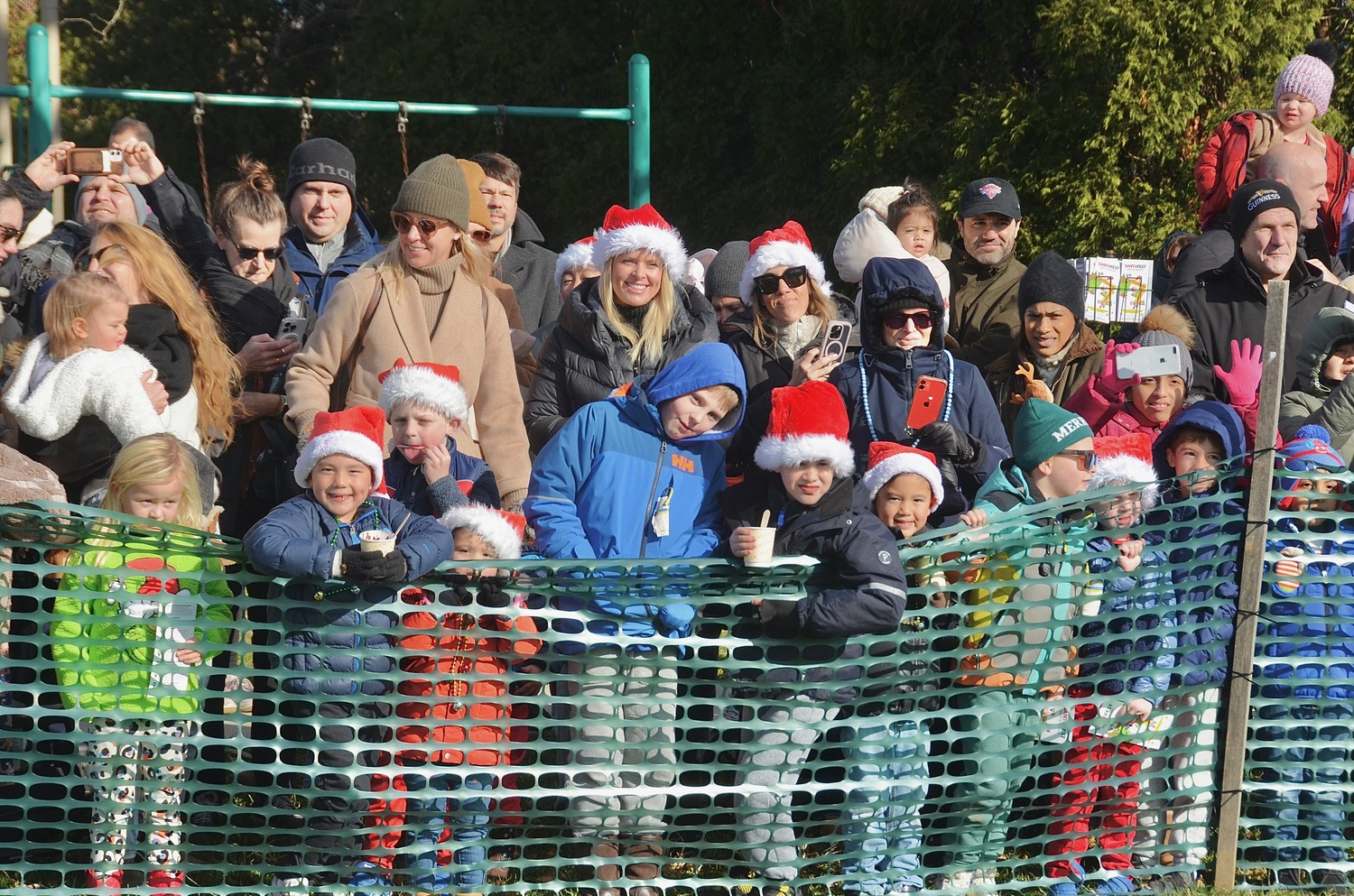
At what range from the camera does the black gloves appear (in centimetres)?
429

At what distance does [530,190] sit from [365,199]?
8.07 ft

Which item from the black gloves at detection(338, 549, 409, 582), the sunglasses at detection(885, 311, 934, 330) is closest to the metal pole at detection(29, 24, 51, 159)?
the black gloves at detection(338, 549, 409, 582)

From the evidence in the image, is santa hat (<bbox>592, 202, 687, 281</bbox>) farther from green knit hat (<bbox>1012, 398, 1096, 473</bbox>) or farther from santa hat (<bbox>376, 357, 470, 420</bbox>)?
green knit hat (<bbox>1012, 398, 1096, 473</bbox>)

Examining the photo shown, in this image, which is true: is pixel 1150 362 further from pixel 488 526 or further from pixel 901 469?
pixel 488 526

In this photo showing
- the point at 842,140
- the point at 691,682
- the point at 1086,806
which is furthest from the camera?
the point at 842,140

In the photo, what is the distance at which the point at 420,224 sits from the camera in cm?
570

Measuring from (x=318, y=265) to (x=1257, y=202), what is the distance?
3894mm

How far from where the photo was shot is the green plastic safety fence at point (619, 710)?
14.5ft

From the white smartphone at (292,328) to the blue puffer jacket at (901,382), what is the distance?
89.4 inches

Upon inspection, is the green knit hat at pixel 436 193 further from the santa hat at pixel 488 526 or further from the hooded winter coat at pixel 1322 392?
the hooded winter coat at pixel 1322 392

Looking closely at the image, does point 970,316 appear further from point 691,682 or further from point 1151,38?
point 1151,38

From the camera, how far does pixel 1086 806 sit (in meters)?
4.80

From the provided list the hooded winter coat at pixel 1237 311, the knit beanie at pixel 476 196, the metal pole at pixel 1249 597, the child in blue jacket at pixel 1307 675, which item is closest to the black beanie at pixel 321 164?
the knit beanie at pixel 476 196

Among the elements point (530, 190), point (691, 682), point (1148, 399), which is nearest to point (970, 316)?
point (1148, 399)
